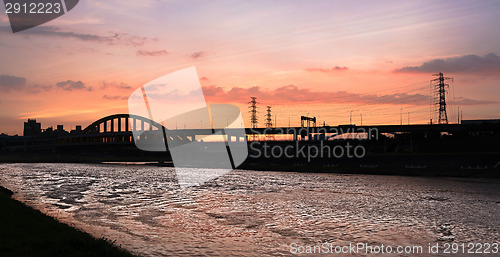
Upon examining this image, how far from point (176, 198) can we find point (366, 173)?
40818mm

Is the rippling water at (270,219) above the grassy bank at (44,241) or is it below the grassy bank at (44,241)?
below

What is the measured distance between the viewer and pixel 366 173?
66.6m

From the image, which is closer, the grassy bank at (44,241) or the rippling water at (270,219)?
the grassy bank at (44,241)

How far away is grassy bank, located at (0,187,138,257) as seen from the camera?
12.1m

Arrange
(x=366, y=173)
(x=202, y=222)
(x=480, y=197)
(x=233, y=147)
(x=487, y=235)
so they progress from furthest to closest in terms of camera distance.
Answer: (x=233, y=147), (x=366, y=173), (x=480, y=197), (x=202, y=222), (x=487, y=235)

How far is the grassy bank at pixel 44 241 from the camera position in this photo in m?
12.1

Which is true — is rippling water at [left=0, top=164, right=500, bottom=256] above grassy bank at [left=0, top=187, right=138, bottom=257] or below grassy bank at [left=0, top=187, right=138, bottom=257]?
below

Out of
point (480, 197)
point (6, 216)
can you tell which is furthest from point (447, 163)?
point (6, 216)

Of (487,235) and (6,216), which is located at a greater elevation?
(6,216)

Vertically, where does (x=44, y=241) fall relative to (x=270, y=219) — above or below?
above

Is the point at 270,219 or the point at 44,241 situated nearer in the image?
the point at 44,241

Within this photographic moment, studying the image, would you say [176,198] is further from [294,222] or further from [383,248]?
[383,248]

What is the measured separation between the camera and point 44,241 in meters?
13.3

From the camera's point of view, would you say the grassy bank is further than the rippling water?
No
